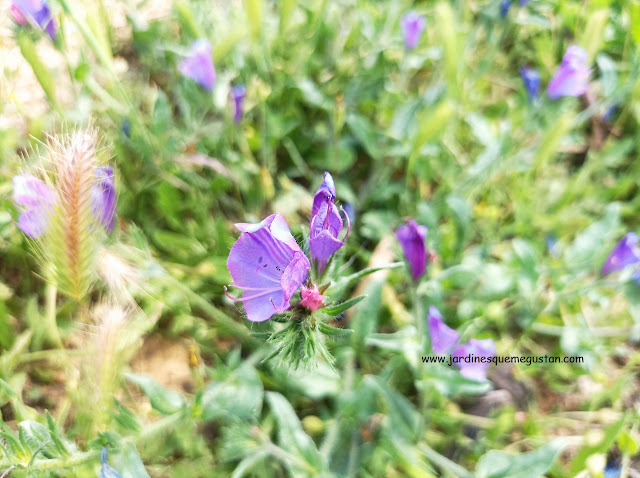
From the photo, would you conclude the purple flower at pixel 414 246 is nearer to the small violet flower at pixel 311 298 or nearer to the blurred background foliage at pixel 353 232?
the blurred background foliage at pixel 353 232

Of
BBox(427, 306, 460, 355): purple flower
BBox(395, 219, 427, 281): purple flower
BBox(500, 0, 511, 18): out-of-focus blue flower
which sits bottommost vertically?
BBox(427, 306, 460, 355): purple flower

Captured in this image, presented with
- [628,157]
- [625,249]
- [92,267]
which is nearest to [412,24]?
[625,249]

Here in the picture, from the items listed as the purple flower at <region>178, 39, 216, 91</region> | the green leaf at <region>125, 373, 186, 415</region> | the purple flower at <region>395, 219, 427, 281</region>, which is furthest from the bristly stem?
the purple flower at <region>395, 219, 427, 281</region>

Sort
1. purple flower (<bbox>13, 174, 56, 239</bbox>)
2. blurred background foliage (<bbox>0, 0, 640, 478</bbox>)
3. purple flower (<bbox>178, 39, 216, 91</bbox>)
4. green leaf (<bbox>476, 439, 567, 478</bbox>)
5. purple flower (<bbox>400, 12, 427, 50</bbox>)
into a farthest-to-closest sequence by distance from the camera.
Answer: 1. purple flower (<bbox>400, 12, 427, 50</bbox>)
2. purple flower (<bbox>178, 39, 216, 91</bbox>)
3. blurred background foliage (<bbox>0, 0, 640, 478</bbox>)
4. green leaf (<bbox>476, 439, 567, 478</bbox>)
5. purple flower (<bbox>13, 174, 56, 239</bbox>)

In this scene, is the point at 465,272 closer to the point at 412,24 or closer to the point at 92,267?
the point at 412,24

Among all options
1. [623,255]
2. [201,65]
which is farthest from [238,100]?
[623,255]

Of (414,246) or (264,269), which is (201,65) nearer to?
(414,246)

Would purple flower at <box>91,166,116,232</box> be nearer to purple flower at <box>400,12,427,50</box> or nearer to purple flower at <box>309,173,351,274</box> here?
purple flower at <box>309,173,351,274</box>
